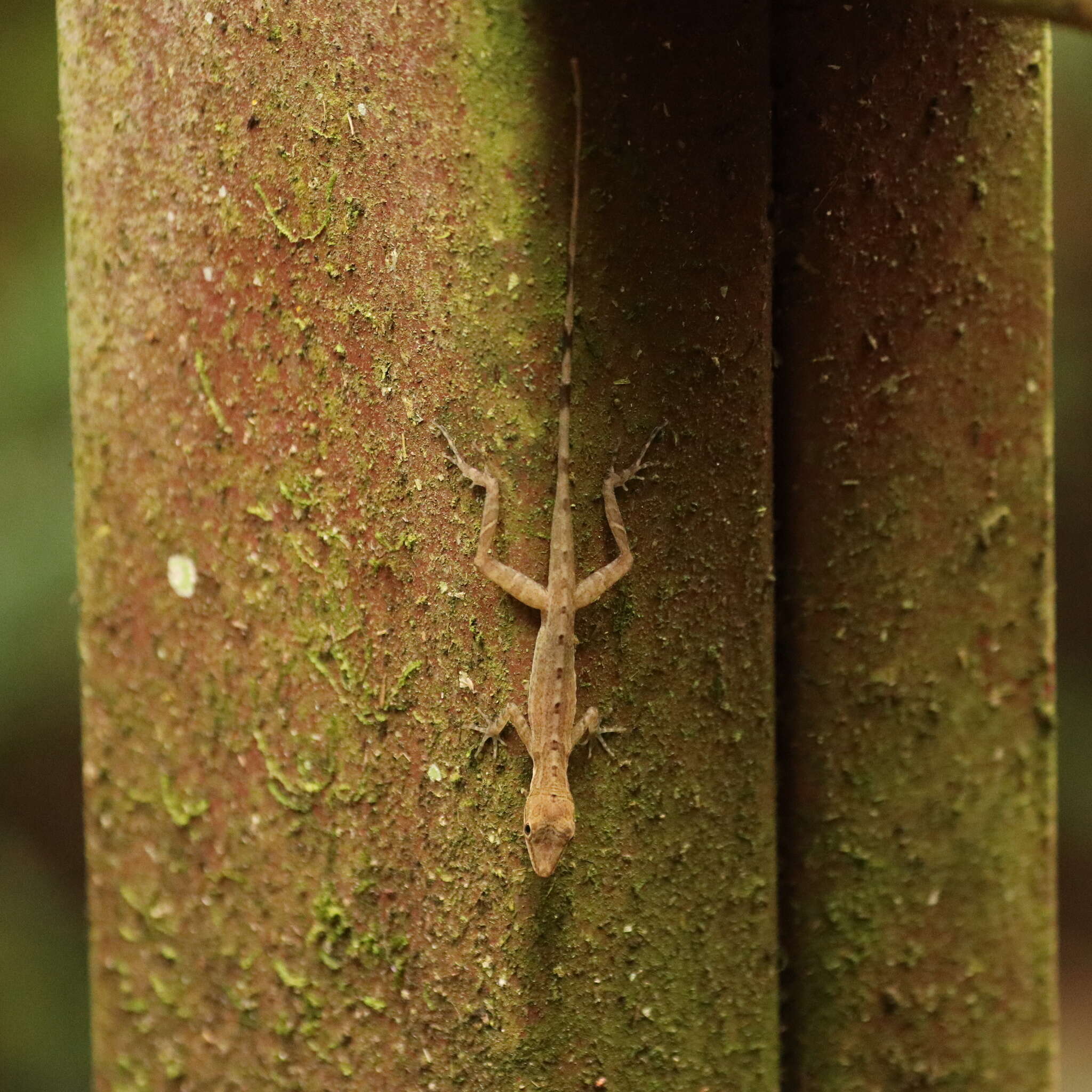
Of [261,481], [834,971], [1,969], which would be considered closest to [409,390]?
[261,481]

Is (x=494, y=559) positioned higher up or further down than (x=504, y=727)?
higher up

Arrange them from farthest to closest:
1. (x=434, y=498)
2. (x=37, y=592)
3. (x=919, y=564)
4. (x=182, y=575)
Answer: (x=37, y=592) < (x=919, y=564) < (x=182, y=575) < (x=434, y=498)

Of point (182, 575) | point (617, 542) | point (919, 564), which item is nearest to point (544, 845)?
point (617, 542)

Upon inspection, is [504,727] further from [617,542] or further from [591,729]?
[617,542]

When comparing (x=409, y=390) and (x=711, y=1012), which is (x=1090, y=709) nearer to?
(x=711, y=1012)

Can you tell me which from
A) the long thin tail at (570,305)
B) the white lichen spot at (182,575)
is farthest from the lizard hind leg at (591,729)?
the white lichen spot at (182,575)

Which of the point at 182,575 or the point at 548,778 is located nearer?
the point at 548,778
